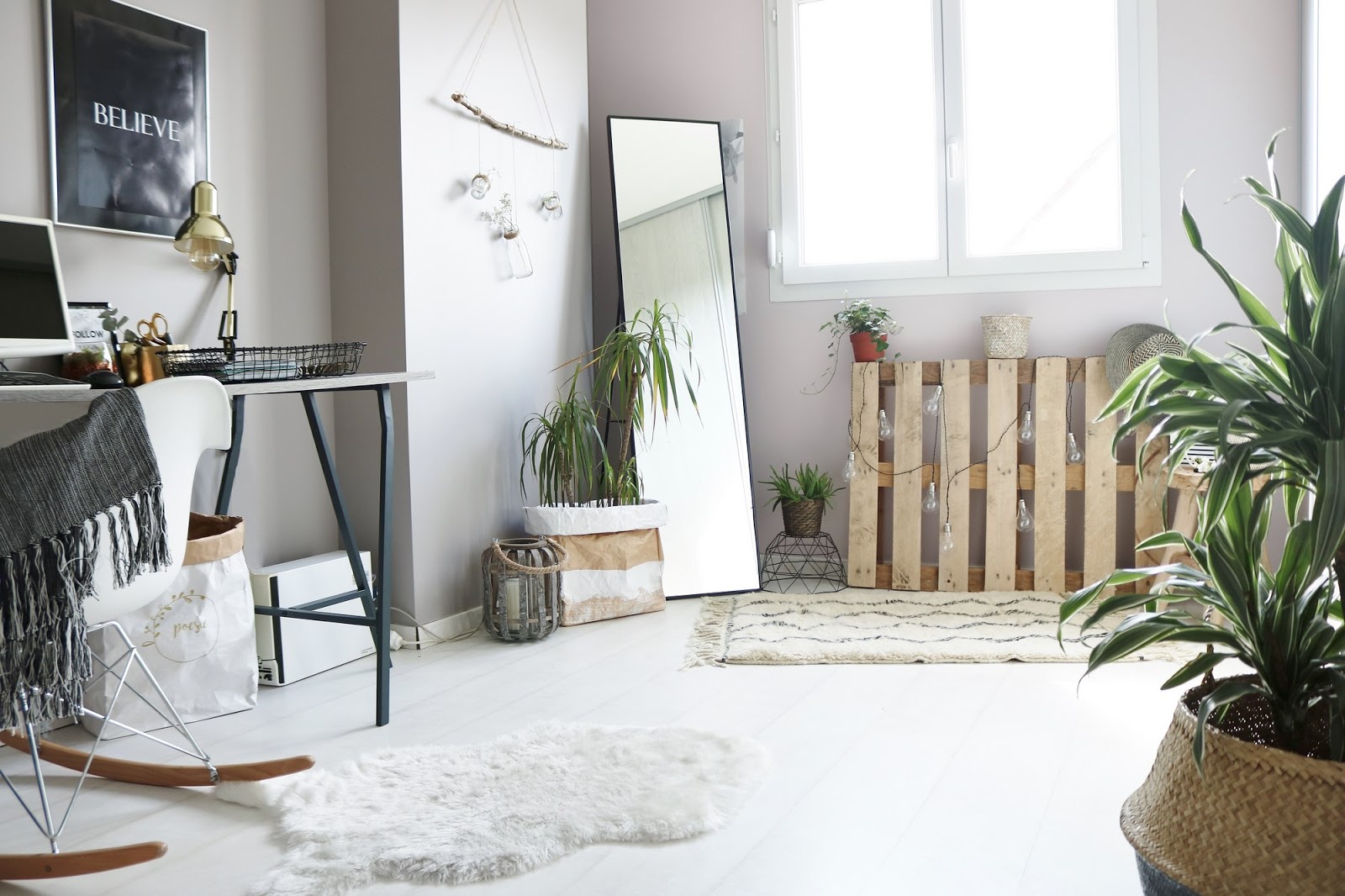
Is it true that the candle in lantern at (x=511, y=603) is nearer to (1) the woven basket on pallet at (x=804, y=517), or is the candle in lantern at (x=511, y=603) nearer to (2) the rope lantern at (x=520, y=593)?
(2) the rope lantern at (x=520, y=593)

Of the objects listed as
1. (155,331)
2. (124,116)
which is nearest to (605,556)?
(155,331)

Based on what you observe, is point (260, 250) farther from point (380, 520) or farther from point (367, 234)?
point (380, 520)

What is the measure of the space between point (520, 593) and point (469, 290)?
98 cm

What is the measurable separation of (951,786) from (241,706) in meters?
1.70

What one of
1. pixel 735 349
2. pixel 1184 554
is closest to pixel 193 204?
pixel 735 349

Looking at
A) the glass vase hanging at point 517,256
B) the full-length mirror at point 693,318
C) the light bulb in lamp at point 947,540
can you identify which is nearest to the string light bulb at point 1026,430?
the light bulb in lamp at point 947,540

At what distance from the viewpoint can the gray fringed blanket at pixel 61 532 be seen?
157 cm

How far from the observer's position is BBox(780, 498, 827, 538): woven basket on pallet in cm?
394

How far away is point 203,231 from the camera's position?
8.07 ft

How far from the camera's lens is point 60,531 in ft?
5.32

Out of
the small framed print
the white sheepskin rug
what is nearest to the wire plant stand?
the white sheepskin rug

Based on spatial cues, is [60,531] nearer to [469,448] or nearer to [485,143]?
[469,448]

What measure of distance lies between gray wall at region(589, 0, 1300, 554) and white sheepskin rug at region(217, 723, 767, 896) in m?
2.13

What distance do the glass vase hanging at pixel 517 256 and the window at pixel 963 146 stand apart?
1.03 metres
